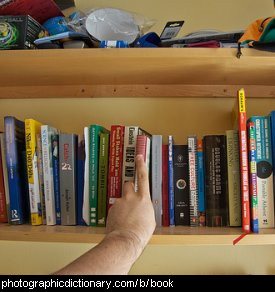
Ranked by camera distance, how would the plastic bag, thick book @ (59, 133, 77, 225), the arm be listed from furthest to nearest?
the plastic bag, thick book @ (59, 133, 77, 225), the arm

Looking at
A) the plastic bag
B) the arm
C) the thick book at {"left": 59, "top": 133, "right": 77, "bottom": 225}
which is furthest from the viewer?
the plastic bag

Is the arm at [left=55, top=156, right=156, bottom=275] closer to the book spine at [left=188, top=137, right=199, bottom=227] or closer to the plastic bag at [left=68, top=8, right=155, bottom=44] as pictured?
the book spine at [left=188, top=137, right=199, bottom=227]

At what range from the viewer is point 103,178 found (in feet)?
2.77

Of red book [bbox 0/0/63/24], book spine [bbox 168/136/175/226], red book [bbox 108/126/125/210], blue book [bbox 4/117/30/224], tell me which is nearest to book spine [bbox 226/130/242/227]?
book spine [bbox 168/136/175/226]

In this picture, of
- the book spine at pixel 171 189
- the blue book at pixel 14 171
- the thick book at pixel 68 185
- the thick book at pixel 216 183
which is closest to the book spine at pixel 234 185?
the thick book at pixel 216 183

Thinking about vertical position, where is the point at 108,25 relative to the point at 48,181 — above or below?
above

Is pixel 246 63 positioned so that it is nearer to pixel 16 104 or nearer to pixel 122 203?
pixel 122 203

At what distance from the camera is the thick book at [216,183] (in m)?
0.83

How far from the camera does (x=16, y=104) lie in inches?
44.6

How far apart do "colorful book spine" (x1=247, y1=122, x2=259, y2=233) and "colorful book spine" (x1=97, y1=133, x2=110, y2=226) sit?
0.36 m

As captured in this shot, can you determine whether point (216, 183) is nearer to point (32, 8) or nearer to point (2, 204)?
point (2, 204)

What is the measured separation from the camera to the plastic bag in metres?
0.95

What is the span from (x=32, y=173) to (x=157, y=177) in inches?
13.0

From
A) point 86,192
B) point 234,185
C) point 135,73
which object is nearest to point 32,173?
point 86,192
